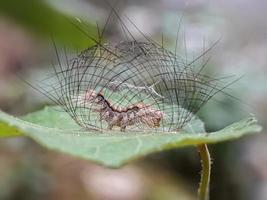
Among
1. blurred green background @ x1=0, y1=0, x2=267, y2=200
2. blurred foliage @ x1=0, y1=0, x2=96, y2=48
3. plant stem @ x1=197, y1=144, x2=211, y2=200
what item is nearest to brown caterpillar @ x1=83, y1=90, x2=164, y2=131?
plant stem @ x1=197, y1=144, x2=211, y2=200

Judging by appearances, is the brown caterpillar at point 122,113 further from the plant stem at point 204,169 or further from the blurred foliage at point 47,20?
the blurred foliage at point 47,20

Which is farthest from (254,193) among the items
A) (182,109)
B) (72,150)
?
(72,150)

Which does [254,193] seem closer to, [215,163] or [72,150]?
[215,163]

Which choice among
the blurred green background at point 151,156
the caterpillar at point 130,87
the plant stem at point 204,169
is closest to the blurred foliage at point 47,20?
the blurred green background at point 151,156

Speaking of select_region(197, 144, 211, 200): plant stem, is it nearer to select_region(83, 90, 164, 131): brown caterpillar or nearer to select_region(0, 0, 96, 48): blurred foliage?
select_region(83, 90, 164, 131): brown caterpillar

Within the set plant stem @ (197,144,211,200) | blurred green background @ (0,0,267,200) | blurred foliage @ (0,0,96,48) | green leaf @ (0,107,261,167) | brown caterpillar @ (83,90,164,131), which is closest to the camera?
green leaf @ (0,107,261,167)

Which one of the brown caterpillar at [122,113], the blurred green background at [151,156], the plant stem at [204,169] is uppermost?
the blurred green background at [151,156]
